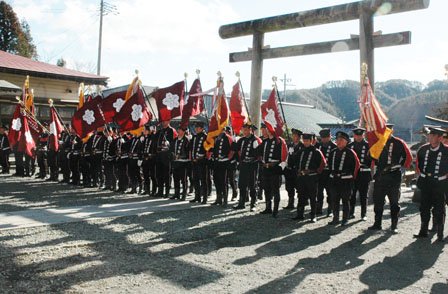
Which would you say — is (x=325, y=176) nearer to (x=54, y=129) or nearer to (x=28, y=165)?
(x=54, y=129)

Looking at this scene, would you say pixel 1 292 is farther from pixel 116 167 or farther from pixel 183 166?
pixel 116 167

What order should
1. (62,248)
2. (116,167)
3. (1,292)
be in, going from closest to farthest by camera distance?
(1,292)
(62,248)
(116,167)

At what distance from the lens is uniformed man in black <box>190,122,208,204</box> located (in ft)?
35.4

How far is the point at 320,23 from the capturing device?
1172cm

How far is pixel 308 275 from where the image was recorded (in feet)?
17.9

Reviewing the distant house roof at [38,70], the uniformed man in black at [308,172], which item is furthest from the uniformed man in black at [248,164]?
the distant house roof at [38,70]

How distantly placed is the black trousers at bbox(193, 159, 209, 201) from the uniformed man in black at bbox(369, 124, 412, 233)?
160 inches

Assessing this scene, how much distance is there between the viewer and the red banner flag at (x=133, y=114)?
11.8m

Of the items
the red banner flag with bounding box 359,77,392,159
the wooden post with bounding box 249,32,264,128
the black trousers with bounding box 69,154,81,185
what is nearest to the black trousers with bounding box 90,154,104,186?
the black trousers with bounding box 69,154,81,185

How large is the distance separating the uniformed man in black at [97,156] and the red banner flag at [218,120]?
153 inches

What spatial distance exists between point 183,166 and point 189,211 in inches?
74.1

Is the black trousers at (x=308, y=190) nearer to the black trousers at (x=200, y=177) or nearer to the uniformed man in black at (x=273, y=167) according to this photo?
the uniformed man in black at (x=273, y=167)

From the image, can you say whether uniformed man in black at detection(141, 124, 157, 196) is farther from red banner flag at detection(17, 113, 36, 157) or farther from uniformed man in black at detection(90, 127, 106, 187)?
red banner flag at detection(17, 113, 36, 157)

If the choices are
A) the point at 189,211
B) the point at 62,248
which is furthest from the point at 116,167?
the point at 62,248
